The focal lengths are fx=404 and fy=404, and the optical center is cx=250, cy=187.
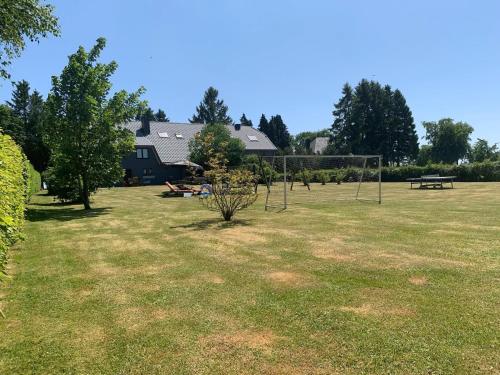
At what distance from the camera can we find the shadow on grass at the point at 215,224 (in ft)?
38.1

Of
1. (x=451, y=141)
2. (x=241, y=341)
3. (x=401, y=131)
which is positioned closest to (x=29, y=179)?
(x=241, y=341)

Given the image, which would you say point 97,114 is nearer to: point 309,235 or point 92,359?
point 309,235

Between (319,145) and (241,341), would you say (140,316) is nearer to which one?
(241,341)

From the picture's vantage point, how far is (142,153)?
48469 mm

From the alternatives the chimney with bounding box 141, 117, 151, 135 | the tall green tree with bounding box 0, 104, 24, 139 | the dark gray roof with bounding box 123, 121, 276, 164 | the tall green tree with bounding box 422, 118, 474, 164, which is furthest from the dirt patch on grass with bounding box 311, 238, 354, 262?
the tall green tree with bounding box 422, 118, 474, 164

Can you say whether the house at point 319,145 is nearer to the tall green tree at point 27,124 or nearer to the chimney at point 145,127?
the chimney at point 145,127

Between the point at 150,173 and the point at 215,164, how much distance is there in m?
37.8

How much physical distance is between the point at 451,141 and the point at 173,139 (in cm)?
6181

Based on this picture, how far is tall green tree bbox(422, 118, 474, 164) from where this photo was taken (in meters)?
84.6

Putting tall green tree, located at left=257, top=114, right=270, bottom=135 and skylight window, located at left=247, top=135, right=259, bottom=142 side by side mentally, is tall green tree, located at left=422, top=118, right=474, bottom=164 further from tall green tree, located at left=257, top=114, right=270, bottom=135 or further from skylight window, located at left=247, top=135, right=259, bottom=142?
skylight window, located at left=247, top=135, right=259, bottom=142

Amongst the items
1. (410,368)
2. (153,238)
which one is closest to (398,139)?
(153,238)

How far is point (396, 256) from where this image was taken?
A: 24.0 feet

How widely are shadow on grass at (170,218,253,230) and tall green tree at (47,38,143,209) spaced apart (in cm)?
735

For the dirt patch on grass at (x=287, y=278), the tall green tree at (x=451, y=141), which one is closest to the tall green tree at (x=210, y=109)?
the tall green tree at (x=451, y=141)
